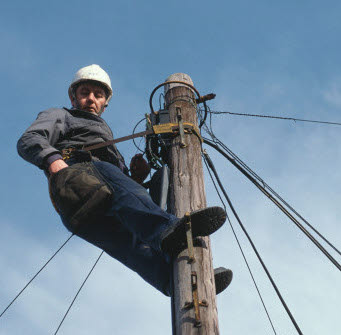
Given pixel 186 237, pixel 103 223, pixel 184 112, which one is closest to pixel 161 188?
pixel 103 223

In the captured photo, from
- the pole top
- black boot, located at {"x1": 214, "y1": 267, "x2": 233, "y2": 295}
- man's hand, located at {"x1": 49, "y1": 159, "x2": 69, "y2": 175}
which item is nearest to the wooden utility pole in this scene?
the pole top

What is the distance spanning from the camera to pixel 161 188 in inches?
120

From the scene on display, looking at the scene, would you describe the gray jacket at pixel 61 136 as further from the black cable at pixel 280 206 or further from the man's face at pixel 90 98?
the black cable at pixel 280 206

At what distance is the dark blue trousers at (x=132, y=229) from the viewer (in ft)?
8.22

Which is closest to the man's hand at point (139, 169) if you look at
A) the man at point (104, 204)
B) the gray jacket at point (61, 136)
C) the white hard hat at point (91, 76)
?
the gray jacket at point (61, 136)

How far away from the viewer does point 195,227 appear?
2469 mm

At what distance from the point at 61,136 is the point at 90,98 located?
62 cm

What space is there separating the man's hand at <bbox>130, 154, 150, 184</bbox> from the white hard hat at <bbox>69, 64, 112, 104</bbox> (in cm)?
79

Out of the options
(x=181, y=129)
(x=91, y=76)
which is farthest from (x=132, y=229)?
(x=91, y=76)

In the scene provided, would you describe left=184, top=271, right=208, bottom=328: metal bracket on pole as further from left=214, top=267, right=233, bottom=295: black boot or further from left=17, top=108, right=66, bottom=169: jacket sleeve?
left=17, top=108, right=66, bottom=169: jacket sleeve

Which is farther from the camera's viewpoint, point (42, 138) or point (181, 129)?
point (181, 129)

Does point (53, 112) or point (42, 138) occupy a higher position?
point (53, 112)

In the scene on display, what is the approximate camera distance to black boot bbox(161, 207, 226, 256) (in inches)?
94.3

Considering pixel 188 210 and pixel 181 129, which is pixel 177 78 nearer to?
pixel 181 129
